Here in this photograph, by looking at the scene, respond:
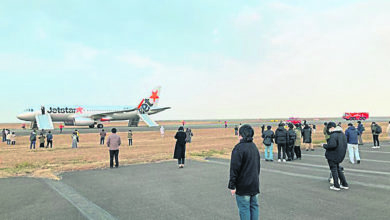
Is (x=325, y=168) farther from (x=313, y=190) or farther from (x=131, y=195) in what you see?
(x=131, y=195)

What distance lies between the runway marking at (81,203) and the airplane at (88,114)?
34789mm

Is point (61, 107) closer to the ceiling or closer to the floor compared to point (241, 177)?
closer to the ceiling

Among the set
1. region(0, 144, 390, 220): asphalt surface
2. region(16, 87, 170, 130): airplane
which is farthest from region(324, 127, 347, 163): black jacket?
region(16, 87, 170, 130): airplane

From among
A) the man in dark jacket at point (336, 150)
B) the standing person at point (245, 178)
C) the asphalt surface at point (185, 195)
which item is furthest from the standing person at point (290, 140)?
the standing person at point (245, 178)

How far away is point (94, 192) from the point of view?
7301 mm

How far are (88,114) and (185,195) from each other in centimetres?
4355

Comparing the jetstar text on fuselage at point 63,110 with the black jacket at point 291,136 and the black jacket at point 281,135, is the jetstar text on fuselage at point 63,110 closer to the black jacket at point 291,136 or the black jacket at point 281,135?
the black jacket at point 281,135

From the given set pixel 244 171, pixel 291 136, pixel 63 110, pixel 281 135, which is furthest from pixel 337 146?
pixel 63 110

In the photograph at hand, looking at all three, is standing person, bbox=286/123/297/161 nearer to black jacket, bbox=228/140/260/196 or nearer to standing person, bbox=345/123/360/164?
standing person, bbox=345/123/360/164

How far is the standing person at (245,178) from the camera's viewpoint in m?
4.00

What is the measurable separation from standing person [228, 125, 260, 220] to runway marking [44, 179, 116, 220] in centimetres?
276

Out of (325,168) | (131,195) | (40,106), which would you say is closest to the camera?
(131,195)

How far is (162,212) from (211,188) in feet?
7.78

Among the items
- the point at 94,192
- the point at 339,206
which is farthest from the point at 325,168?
the point at 94,192
